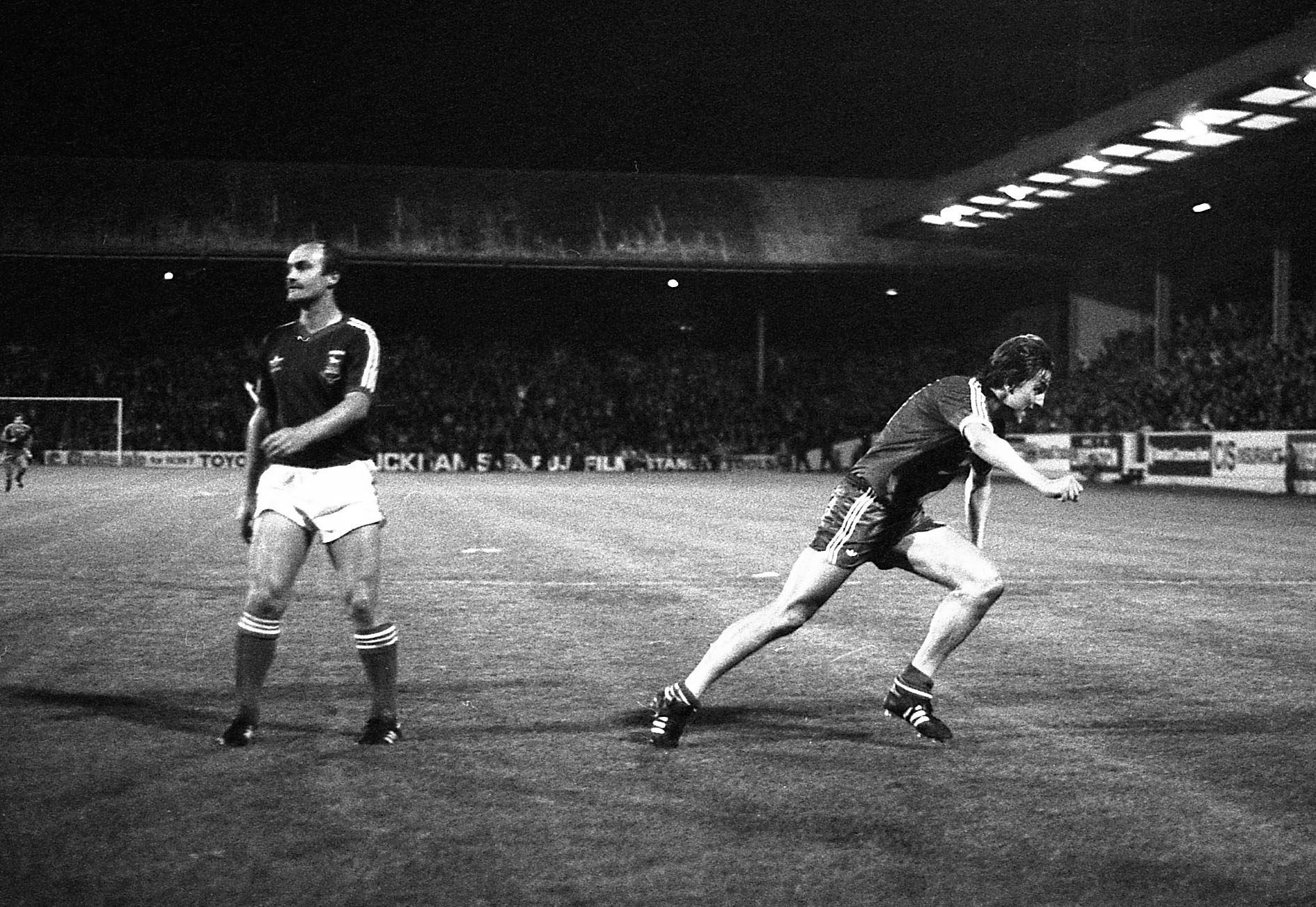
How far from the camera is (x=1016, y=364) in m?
6.36

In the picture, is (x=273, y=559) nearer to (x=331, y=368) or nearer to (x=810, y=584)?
(x=331, y=368)

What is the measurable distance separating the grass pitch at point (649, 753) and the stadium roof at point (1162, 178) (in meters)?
16.6

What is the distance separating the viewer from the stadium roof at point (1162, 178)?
1094 inches

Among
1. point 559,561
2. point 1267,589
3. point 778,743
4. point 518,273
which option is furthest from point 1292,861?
point 518,273

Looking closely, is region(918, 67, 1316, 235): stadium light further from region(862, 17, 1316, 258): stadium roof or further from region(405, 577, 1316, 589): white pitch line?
region(405, 577, 1316, 589): white pitch line

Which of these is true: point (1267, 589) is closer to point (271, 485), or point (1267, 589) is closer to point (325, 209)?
point (271, 485)

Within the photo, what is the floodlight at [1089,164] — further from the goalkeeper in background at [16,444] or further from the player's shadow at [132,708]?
the player's shadow at [132,708]

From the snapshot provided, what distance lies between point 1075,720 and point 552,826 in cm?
307

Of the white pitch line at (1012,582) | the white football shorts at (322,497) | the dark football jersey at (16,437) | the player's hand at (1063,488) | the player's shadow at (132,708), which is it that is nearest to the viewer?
the player's hand at (1063,488)

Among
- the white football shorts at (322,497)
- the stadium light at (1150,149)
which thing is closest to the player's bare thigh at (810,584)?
the white football shorts at (322,497)

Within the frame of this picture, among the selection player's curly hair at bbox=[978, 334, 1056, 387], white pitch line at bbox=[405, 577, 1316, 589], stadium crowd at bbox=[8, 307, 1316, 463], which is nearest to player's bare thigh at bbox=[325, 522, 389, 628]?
player's curly hair at bbox=[978, 334, 1056, 387]

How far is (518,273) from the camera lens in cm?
5069

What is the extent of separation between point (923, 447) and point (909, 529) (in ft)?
1.39

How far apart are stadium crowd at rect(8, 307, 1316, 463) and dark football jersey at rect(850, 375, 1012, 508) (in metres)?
39.6
